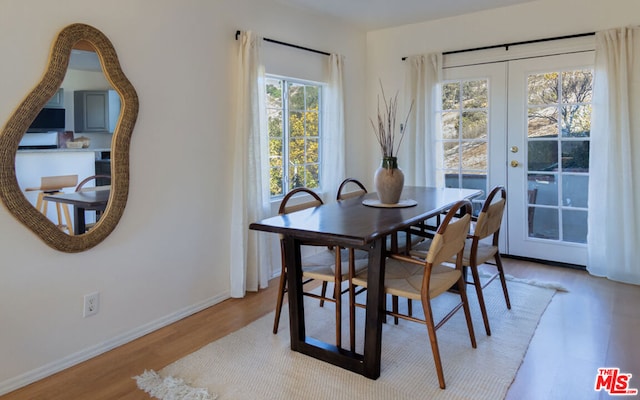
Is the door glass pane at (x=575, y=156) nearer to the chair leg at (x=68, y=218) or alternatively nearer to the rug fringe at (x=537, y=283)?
the rug fringe at (x=537, y=283)

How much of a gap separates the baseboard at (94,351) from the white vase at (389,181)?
4.69 ft

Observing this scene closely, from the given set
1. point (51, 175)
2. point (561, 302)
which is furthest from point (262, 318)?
point (561, 302)

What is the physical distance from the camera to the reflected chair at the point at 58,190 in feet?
7.06

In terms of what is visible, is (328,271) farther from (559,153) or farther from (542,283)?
(559,153)

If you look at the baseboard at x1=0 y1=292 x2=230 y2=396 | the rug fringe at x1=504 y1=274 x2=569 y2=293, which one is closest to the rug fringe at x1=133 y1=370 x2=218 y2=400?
the baseboard at x1=0 y1=292 x2=230 y2=396

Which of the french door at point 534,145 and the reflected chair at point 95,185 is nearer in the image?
the reflected chair at point 95,185

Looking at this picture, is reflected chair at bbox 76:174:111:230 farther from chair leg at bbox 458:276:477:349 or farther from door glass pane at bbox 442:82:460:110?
door glass pane at bbox 442:82:460:110

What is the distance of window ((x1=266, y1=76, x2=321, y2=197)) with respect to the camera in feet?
12.5

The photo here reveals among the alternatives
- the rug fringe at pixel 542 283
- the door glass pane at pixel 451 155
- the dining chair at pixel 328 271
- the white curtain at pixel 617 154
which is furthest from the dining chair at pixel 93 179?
the white curtain at pixel 617 154

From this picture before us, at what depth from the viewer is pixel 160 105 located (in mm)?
2721

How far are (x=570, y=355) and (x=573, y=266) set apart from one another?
70.1 inches

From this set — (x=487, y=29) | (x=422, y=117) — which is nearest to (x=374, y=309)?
(x=422, y=117)

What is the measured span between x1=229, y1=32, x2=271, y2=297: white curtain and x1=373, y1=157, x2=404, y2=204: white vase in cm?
101

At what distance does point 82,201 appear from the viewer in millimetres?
2332
